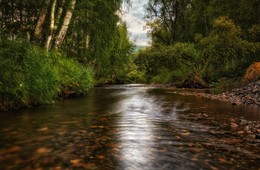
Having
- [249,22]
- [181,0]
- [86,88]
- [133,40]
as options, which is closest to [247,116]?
[86,88]

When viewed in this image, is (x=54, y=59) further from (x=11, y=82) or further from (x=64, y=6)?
(x=11, y=82)

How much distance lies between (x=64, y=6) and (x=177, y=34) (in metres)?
37.4

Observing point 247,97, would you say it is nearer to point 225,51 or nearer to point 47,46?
point 47,46

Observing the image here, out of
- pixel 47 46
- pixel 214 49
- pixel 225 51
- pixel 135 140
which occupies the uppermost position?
pixel 214 49

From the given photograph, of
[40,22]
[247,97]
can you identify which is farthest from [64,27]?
[247,97]

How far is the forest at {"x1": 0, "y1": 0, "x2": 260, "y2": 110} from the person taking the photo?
10.5m

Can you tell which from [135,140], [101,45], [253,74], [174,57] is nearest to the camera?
[135,140]

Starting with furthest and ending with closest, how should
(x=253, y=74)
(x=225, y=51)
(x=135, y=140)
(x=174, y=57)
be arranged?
(x=174, y=57), (x=225, y=51), (x=253, y=74), (x=135, y=140)

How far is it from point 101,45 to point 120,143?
678 inches

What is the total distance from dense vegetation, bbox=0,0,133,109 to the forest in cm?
3

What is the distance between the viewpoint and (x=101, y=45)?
73.4 feet

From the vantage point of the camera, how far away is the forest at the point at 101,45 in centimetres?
1046

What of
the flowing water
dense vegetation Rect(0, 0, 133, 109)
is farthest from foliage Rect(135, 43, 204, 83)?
the flowing water

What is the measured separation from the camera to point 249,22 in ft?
113
